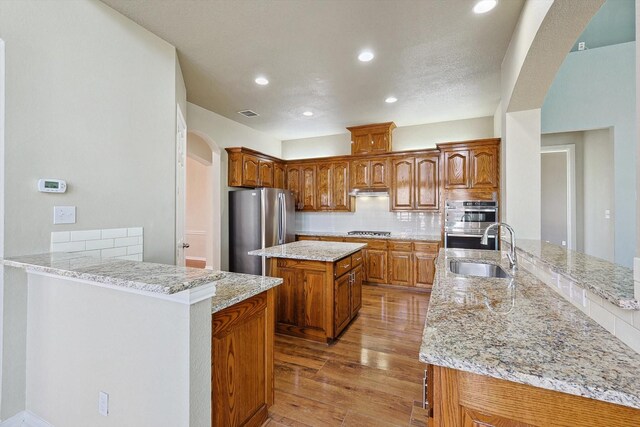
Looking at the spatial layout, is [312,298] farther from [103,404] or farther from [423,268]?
[423,268]

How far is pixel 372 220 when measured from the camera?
5.60 meters

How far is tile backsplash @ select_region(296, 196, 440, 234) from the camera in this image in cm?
520

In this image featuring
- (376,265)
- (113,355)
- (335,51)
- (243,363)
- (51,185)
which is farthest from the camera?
(376,265)

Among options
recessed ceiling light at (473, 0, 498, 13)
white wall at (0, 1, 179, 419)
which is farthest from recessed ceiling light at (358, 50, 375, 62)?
white wall at (0, 1, 179, 419)

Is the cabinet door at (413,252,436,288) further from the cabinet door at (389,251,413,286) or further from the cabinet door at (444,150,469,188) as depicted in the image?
the cabinet door at (444,150,469,188)

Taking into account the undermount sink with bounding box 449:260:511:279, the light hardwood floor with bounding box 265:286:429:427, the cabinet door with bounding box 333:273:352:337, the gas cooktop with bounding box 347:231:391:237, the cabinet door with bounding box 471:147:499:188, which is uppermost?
the cabinet door with bounding box 471:147:499:188

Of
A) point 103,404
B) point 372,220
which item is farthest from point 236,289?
point 372,220

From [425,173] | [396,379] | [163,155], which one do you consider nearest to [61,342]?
[163,155]

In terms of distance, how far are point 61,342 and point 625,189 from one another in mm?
5916

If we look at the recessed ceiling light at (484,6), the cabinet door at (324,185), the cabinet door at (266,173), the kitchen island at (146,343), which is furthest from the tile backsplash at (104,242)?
the cabinet door at (324,185)

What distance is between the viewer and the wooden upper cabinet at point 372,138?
5.16m

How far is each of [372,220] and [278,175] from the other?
6.71ft

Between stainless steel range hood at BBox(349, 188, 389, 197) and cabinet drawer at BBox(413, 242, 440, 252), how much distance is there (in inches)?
43.5

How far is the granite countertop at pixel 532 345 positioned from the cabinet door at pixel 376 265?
3.42 m
